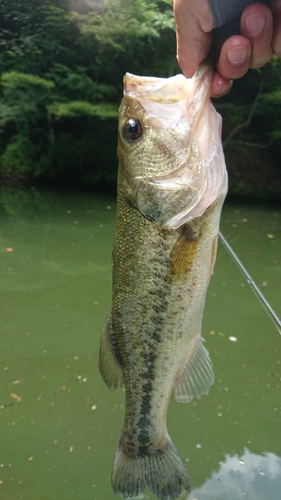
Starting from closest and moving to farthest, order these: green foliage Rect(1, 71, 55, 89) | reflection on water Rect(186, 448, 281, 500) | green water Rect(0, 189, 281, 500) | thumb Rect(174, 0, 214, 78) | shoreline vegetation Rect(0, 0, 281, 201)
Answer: thumb Rect(174, 0, 214, 78)
reflection on water Rect(186, 448, 281, 500)
green water Rect(0, 189, 281, 500)
green foliage Rect(1, 71, 55, 89)
shoreline vegetation Rect(0, 0, 281, 201)

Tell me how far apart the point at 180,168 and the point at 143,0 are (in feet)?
37.8

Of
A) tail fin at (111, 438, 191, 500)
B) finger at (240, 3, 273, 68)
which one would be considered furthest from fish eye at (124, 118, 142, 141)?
tail fin at (111, 438, 191, 500)

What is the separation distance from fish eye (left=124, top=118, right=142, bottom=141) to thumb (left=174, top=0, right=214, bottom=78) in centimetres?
30

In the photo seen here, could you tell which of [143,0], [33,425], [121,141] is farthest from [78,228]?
[143,0]

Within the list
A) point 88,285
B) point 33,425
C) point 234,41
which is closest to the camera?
point 234,41

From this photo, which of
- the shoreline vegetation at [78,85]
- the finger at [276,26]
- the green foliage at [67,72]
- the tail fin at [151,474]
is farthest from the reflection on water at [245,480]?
the green foliage at [67,72]

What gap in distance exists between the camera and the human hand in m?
1.33

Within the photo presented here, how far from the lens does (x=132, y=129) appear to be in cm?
141

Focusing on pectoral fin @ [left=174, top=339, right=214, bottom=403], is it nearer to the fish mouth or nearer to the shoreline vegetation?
the fish mouth

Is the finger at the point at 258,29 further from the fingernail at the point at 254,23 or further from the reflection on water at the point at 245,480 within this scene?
the reflection on water at the point at 245,480

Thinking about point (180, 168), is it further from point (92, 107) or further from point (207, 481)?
point (92, 107)

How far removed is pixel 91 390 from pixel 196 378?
2.11 meters

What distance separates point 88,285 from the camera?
5.25 metres

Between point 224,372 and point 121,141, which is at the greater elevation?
A: point 121,141
